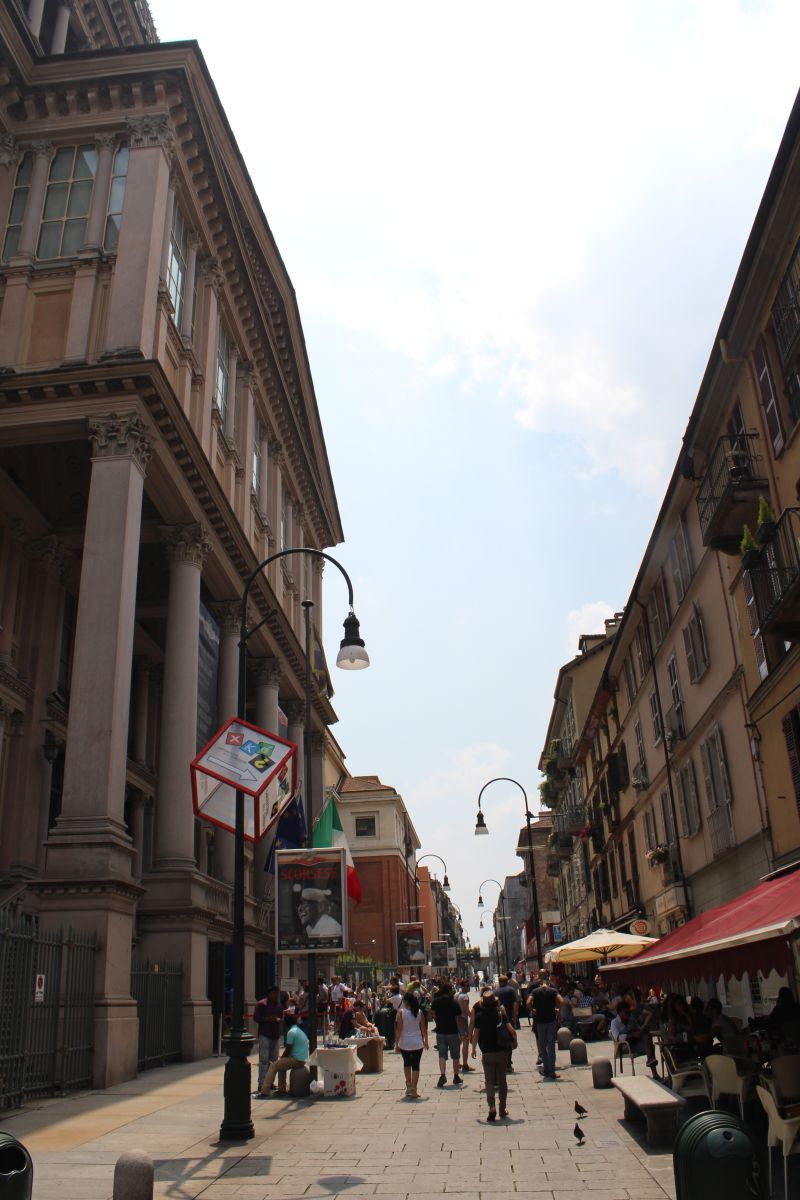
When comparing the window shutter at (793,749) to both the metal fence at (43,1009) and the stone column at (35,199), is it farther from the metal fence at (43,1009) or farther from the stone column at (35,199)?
the stone column at (35,199)

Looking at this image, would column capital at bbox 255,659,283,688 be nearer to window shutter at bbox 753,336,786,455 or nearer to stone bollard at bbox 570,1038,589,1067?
stone bollard at bbox 570,1038,589,1067

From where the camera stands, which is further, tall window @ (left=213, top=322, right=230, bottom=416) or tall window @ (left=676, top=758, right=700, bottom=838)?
tall window @ (left=213, top=322, right=230, bottom=416)

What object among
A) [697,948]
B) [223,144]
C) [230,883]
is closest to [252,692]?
[230,883]

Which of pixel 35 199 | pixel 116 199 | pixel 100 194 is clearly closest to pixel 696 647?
pixel 116 199

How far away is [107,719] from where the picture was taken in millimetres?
17469

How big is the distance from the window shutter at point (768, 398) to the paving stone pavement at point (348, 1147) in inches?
430

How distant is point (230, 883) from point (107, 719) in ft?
Result: 31.3

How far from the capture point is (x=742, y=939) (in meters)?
8.73

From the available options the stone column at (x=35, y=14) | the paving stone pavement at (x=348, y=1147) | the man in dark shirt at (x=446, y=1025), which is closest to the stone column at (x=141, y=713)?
the paving stone pavement at (x=348, y=1147)

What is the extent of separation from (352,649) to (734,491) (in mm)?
7361

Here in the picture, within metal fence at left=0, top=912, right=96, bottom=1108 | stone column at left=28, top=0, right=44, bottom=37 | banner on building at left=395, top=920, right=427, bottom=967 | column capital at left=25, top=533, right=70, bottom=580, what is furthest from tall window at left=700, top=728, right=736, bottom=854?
banner on building at left=395, top=920, right=427, bottom=967

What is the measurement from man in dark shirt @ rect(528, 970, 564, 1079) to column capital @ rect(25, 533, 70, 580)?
15.6 meters

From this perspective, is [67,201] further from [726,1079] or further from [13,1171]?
[726,1079]

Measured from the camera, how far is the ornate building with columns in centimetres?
1764
